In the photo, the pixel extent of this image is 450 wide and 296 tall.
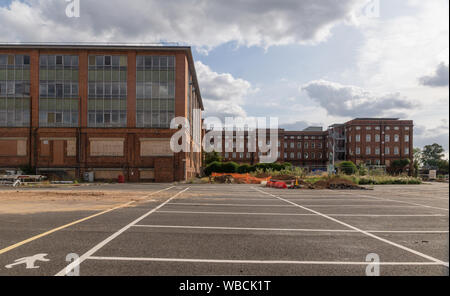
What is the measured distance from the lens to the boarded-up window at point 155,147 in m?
44.0

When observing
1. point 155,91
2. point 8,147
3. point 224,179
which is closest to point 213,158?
point 155,91

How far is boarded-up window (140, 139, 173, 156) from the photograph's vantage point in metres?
44.0

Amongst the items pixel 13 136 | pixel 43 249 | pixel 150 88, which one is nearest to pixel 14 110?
pixel 13 136

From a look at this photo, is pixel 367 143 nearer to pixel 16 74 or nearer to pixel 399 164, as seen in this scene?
pixel 399 164

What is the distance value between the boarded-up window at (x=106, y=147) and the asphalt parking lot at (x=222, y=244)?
3407 centimetres

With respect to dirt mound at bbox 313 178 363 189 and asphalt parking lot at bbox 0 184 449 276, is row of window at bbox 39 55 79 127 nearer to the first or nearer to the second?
dirt mound at bbox 313 178 363 189

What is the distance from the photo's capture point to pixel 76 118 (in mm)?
44750

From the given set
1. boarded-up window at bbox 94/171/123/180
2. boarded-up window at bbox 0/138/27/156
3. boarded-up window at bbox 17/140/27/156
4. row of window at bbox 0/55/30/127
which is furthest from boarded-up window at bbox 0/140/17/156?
boarded-up window at bbox 94/171/123/180

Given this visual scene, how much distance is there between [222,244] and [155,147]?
3849 cm

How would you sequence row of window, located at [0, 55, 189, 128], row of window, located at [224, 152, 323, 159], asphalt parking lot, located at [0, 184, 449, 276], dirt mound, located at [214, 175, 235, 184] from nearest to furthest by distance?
asphalt parking lot, located at [0, 184, 449, 276] < dirt mound, located at [214, 175, 235, 184] < row of window, located at [0, 55, 189, 128] < row of window, located at [224, 152, 323, 159]

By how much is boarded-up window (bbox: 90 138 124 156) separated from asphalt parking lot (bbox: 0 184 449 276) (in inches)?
1341

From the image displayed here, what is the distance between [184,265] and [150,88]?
42.3 meters

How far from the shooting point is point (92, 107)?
147 ft
